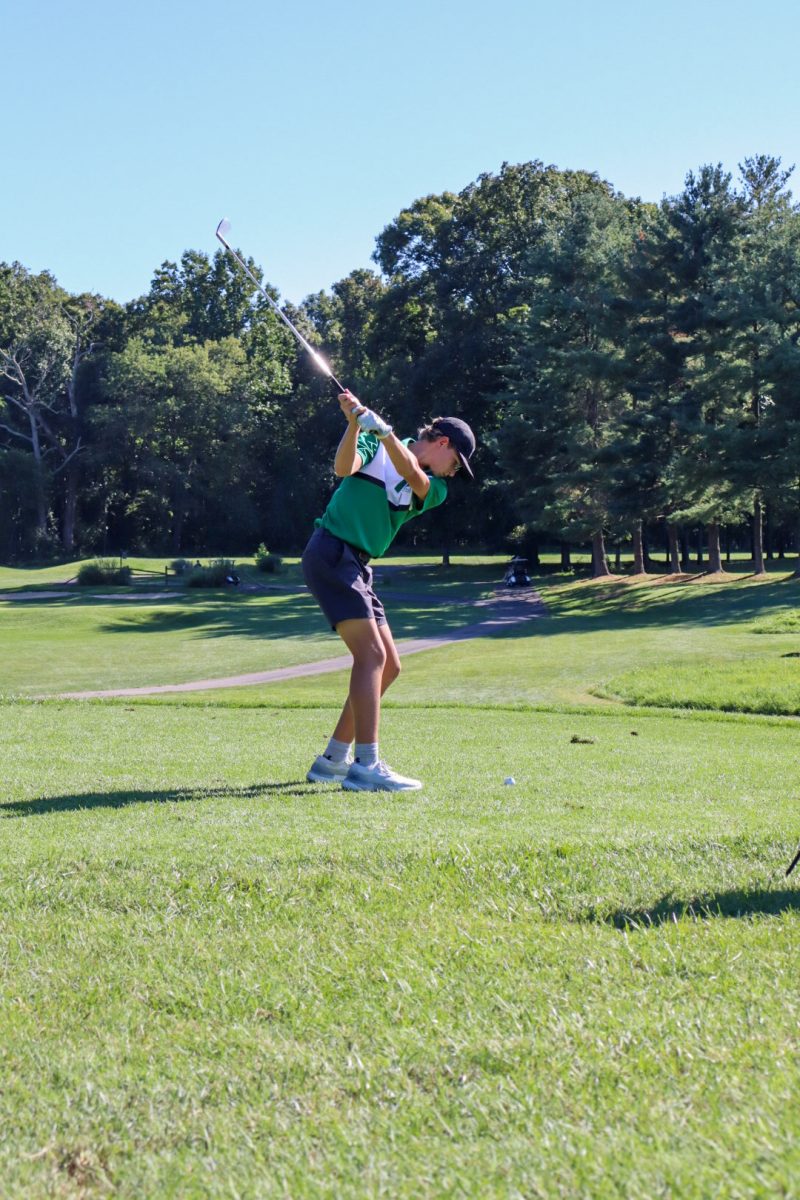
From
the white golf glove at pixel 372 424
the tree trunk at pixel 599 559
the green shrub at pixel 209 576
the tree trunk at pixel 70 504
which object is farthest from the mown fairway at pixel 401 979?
the tree trunk at pixel 70 504

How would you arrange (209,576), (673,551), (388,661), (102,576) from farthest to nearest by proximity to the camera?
(673,551), (102,576), (209,576), (388,661)

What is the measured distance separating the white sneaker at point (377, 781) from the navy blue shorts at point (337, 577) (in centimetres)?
92

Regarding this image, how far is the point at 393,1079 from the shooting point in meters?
2.83

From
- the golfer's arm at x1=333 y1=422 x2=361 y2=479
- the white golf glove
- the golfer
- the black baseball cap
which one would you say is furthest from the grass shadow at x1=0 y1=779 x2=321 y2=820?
the black baseball cap

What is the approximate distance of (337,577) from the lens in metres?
7.17

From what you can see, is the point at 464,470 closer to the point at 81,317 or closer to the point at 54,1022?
the point at 54,1022

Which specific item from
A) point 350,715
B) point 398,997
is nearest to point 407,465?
point 350,715

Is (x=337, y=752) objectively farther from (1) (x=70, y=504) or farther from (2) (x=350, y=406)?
(1) (x=70, y=504)

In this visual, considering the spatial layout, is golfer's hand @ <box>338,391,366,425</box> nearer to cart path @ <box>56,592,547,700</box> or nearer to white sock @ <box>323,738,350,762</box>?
white sock @ <box>323,738,350,762</box>

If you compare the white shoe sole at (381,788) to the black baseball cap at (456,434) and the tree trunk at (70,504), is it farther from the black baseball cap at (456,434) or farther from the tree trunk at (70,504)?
the tree trunk at (70,504)

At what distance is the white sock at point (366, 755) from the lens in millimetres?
7223

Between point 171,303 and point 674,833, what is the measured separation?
9041 centimetres

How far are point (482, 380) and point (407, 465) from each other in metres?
59.8

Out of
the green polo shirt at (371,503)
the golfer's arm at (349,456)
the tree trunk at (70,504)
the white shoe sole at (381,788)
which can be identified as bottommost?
the white shoe sole at (381,788)
